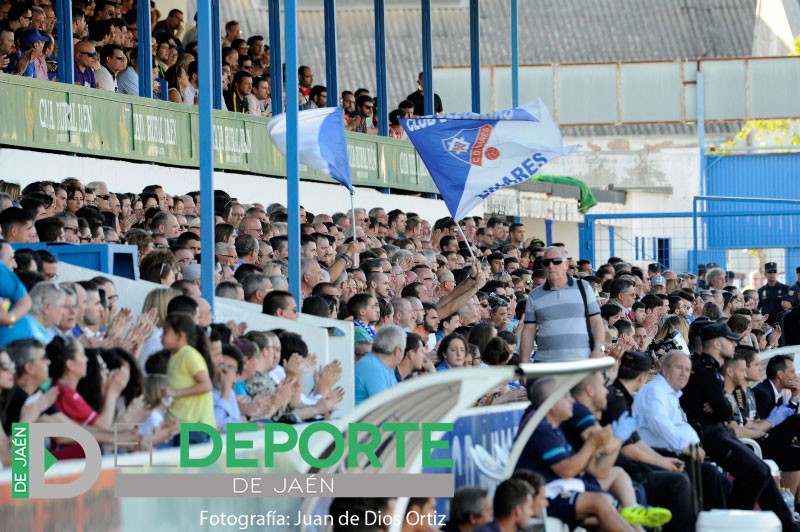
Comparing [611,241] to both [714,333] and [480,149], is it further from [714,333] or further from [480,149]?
[714,333]

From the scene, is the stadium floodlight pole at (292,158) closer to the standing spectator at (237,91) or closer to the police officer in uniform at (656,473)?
the police officer in uniform at (656,473)

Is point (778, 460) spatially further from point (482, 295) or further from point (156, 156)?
point (156, 156)

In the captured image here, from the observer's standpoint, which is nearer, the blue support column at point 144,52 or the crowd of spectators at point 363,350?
the crowd of spectators at point 363,350

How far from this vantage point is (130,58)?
1894 cm

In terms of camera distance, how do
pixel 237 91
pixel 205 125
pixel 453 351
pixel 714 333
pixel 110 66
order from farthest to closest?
pixel 237 91 < pixel 110 66 < pixel 714 333 < pixel 205 125 < pixel 453 351

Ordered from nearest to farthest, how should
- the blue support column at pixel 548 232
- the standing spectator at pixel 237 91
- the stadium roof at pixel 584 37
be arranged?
the standing spectator at pixel 237 91 → the blue support column at pixel 548 232 → the stadium roof at pixel 584 37

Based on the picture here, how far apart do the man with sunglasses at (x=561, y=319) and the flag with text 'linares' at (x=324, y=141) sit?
3.12 m

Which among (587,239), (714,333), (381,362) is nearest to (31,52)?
(381,362)

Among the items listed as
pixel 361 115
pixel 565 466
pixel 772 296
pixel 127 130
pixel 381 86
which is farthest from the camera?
pixel 381 86

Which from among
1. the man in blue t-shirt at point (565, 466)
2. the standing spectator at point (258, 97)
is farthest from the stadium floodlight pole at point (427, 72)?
the man in blue t-shirt at point (565, 466)

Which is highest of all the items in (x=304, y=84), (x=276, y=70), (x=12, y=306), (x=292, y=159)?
(x=276, y=70)

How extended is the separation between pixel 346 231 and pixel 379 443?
10973 millimetres

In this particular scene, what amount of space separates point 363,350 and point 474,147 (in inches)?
229

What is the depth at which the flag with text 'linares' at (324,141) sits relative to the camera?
1466 centimetres
